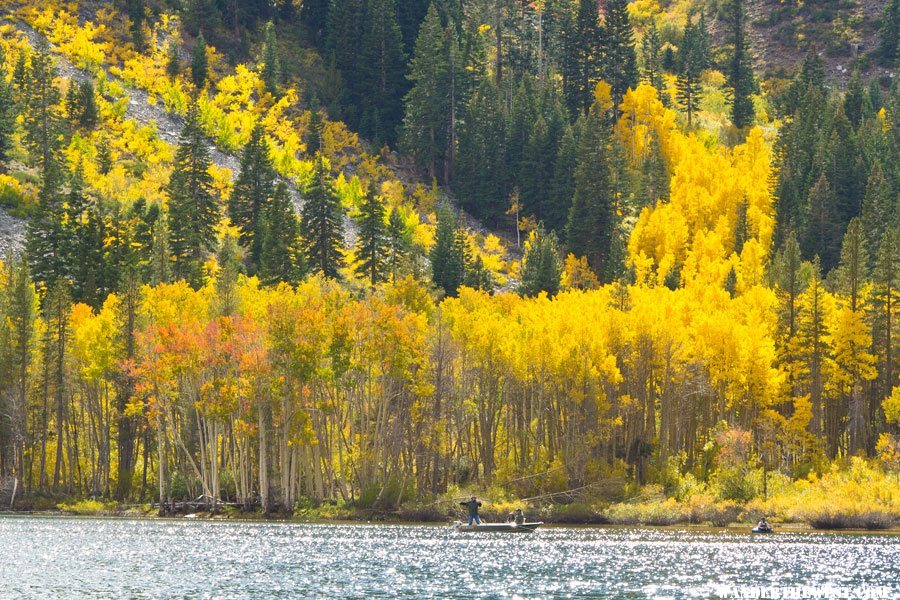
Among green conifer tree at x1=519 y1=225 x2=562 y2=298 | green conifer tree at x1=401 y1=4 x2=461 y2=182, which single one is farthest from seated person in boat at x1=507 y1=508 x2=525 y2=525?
green conifer tree at x1=401 y1=4 x2=461 y2=182

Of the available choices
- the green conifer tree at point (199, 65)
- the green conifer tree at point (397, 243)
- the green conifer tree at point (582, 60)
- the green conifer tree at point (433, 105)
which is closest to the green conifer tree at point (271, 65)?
the green conifer tree at point (199, 65)

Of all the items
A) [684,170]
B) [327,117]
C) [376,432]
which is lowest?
[376,432]

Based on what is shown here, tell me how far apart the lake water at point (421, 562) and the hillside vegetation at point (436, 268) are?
915 centimetres

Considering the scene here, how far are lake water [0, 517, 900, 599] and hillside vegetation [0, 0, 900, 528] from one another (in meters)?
9.15

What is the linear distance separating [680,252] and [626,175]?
55.7ft

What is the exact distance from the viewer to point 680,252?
13312 cm

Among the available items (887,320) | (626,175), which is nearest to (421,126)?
(626,175)

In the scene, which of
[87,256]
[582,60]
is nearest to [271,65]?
[582,60]

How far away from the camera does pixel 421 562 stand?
57.7 metres

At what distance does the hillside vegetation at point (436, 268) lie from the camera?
8275 cm

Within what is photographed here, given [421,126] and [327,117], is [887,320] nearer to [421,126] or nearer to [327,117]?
[421,126]

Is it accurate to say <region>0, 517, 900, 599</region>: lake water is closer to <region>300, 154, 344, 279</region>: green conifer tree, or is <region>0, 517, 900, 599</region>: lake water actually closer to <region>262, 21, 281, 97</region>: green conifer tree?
<region>300, 154, 344, 279</region>: green conifer tree

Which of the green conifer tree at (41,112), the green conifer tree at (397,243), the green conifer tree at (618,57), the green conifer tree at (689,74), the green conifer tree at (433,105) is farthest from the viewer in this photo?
the green conifer tree at (618,57)

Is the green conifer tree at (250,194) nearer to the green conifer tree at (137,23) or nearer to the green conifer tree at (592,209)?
the green conifer tree at (592,209)
